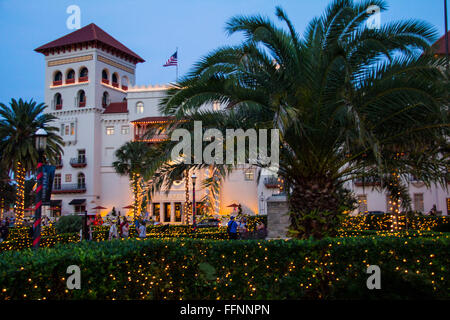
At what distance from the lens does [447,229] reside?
18906 millimetres

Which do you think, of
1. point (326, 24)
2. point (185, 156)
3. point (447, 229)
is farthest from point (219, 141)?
point (447, 229)

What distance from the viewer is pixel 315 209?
34.8 feet

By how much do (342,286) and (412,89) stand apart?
460 centimetres

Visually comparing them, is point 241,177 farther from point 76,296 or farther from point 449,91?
point 76,296

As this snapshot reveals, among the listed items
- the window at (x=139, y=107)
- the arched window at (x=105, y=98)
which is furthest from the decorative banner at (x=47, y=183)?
the arched window at (x=105, y=98)

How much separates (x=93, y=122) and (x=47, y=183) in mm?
43706

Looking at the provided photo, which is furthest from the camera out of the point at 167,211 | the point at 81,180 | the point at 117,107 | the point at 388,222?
the point at 117,107

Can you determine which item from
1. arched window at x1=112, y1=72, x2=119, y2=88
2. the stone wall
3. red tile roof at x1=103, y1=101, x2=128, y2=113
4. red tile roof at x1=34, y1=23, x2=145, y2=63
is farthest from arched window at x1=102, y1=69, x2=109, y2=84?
the stone wall

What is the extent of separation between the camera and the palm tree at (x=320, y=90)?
9.98 m

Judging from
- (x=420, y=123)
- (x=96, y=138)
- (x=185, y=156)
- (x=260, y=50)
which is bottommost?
Result: (x=185, y=156)

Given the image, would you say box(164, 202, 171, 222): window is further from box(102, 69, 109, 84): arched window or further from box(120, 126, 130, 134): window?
box(102, 69, 109, 84): arched window

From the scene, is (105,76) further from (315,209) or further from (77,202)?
(315,209)

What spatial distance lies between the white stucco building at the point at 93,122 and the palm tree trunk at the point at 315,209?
4072cm

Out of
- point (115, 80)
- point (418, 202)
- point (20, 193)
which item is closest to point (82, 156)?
point (115, 80)
